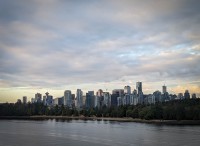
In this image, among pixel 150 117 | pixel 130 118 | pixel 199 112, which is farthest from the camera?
pixel 130 118

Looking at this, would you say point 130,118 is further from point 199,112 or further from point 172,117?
point 199,112

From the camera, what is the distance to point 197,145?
59.4 m

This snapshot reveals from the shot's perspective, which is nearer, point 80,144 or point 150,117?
point 80,144

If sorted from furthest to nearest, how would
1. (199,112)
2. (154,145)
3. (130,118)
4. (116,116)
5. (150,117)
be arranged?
(116,116) → (130,118) → (150,117) → (199,112) → (154,145)

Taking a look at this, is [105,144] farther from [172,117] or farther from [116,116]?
[116,116]

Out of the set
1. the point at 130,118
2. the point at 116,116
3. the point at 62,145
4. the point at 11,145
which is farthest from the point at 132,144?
the point at 116,116

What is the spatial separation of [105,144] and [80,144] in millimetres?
4452

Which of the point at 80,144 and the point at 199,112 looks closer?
the point at 80,144

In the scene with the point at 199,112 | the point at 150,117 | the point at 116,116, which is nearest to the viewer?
the point at 199,112

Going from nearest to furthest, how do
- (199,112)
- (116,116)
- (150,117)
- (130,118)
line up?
(199,112), (150,117), (130,118), (116,116)

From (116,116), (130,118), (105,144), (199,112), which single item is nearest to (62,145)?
(105,144)

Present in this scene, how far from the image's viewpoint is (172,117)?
469ft

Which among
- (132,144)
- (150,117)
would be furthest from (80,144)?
(150,117)

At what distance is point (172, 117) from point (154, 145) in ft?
283
